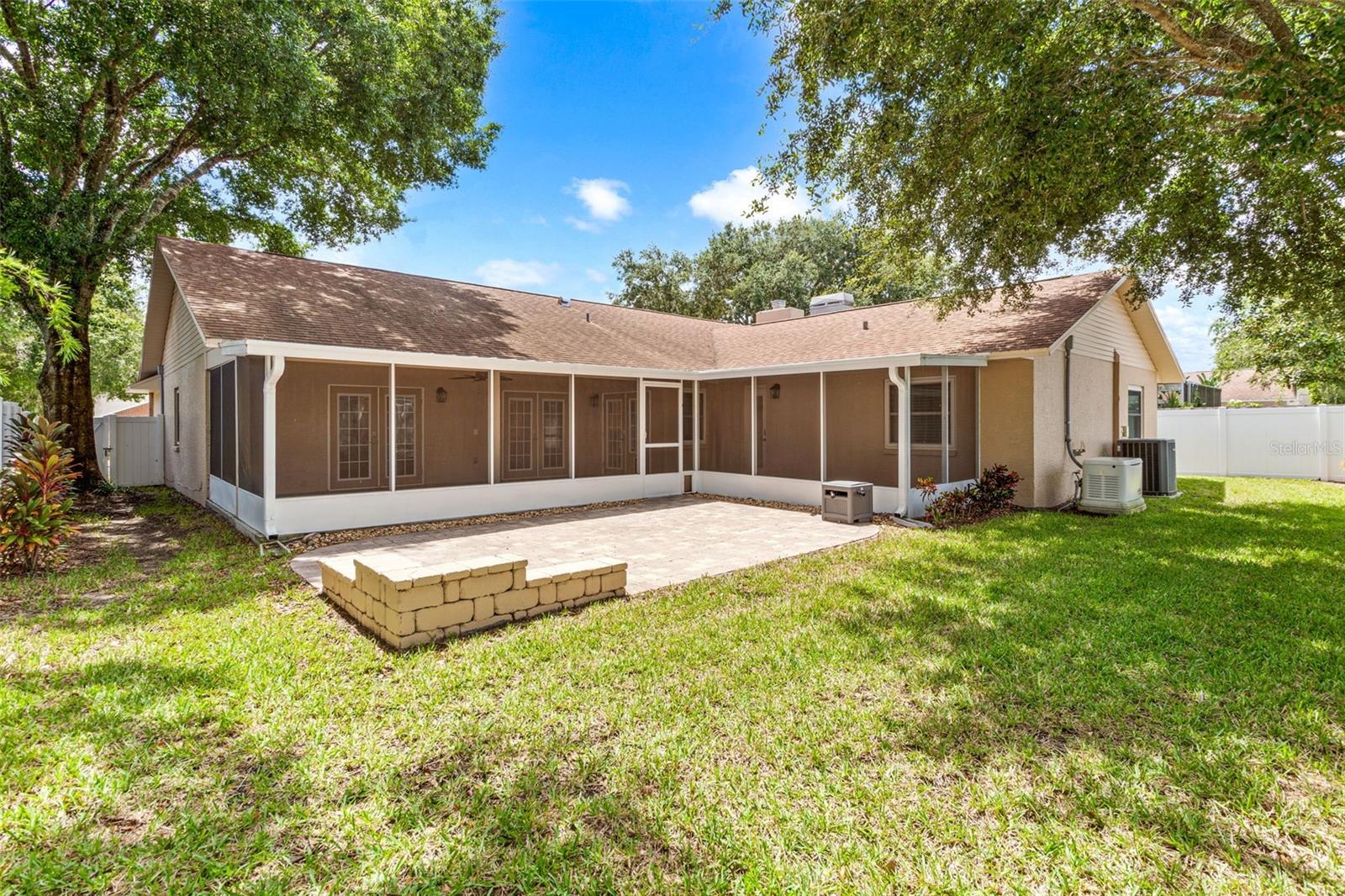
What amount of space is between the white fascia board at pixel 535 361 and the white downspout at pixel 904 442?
29 cm

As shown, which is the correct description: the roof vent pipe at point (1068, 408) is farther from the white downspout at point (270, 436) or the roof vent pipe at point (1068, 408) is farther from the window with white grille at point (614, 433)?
the white downspout at point (270, 436)

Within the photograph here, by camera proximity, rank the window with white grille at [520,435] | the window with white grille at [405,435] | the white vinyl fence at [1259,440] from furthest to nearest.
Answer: the white vinyl fence at [1259,440]
the window with white grille at [520,435]
the window with white grille at [405,435]

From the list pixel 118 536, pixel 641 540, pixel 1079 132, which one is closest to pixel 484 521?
pixel 641 540

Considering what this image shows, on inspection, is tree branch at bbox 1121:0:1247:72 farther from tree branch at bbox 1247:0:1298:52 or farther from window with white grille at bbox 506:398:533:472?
window with white grille at bbox 506:398:533:472

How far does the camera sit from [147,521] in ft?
32.8

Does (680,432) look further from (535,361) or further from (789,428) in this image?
(535,361)

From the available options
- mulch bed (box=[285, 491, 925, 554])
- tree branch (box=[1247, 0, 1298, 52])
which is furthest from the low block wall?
tree branch (box=[1247, 0, 1298, 52])

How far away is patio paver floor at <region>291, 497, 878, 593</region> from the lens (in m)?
6.92

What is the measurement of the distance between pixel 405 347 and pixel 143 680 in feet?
20.9

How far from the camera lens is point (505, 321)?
41.9ft

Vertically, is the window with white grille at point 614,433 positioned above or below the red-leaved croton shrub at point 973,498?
above

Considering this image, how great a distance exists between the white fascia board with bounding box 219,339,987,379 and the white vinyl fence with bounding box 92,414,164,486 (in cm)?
950

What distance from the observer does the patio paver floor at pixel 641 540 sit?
6.92m

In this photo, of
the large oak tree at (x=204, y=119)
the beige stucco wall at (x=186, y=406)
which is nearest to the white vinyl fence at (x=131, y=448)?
the beige stucco wall at (x=186, y=406)
